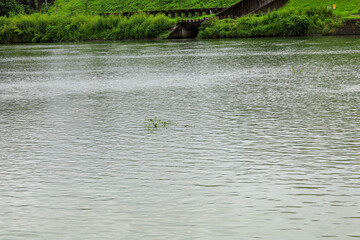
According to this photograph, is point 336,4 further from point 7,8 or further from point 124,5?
point 7,8

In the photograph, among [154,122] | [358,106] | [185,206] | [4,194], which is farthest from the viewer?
[358,106]

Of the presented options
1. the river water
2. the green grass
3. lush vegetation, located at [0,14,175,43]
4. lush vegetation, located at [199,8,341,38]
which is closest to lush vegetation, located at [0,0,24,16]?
the green grass

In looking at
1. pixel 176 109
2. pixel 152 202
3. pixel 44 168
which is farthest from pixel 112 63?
pixel 152 202

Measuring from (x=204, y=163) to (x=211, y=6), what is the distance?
240 feet

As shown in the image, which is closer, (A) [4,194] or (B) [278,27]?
(A) [4,194]

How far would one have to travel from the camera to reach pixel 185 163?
10234mm

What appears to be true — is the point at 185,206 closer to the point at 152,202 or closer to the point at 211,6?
the point at 152,202

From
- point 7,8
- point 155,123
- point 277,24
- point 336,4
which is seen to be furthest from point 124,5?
point 155,123

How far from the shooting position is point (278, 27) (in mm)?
62000

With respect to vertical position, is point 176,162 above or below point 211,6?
below

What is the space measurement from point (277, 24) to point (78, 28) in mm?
27545

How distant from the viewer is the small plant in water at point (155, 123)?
45.4 ft

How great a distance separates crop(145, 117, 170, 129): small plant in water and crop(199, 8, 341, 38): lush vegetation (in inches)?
A: 1860

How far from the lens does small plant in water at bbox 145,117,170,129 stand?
13836mm
